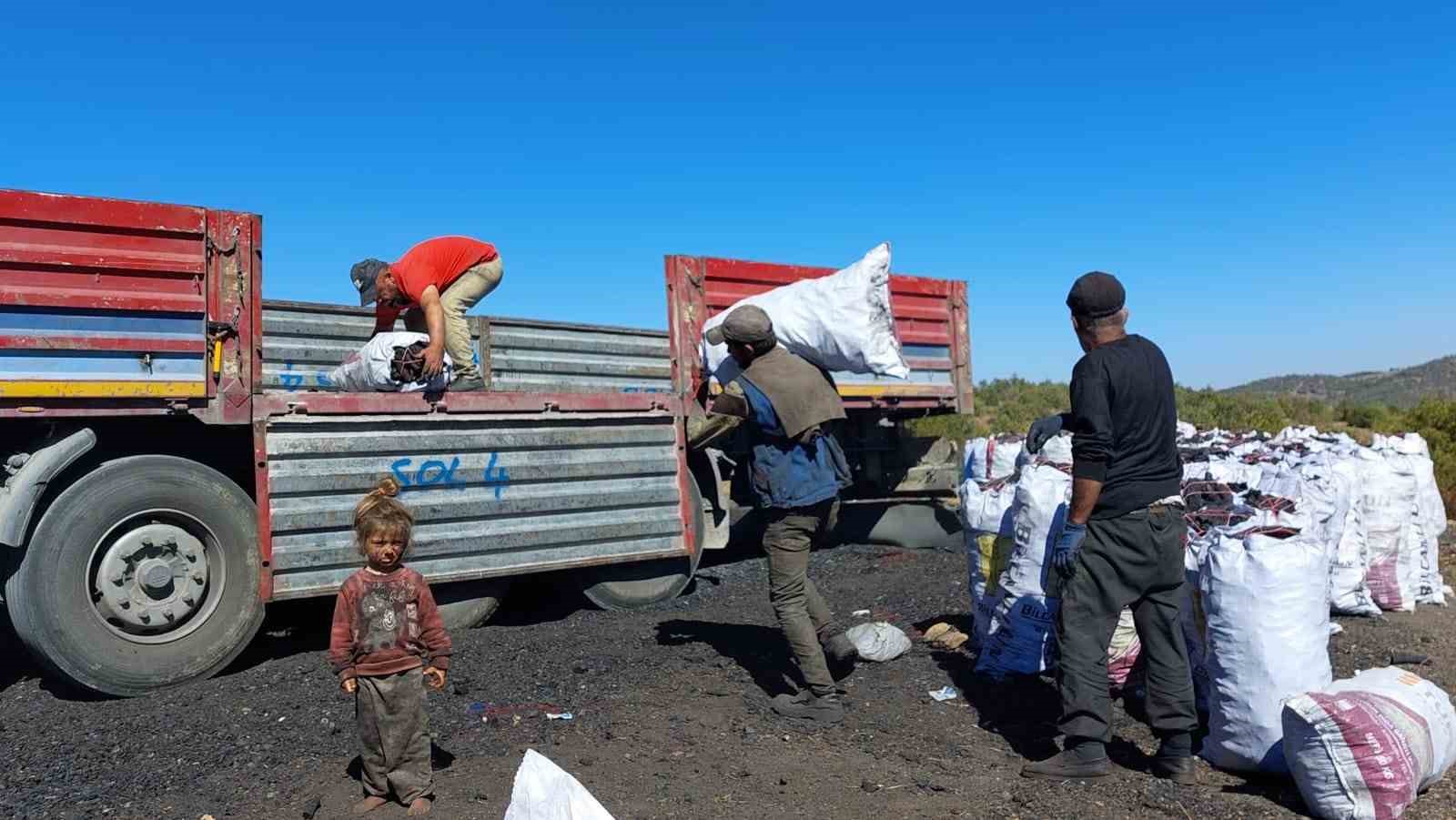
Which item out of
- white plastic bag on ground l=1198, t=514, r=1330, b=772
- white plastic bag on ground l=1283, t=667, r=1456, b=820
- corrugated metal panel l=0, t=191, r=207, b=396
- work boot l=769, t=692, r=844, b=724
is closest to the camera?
white plastic bag on ground l=1283, t=667, r=1456, b=820

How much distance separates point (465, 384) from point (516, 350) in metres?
1.36

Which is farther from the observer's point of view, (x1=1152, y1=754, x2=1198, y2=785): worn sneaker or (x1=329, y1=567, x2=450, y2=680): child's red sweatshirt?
(x1=1152, y1=754, x2=1198, y2=785): worn sneaker

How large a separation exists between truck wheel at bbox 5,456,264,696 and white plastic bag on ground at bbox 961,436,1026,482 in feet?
15.7

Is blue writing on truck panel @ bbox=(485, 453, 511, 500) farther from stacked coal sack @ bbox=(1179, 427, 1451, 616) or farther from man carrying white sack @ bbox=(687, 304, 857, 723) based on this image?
stacked coal sack @ bbox=(1179, 427, 1451, 616)

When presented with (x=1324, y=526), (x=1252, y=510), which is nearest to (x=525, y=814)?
(x=1252, y=510)

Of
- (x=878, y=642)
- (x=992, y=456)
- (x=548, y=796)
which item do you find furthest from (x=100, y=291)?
(x=992, y=456)

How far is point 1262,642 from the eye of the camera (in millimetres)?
3854

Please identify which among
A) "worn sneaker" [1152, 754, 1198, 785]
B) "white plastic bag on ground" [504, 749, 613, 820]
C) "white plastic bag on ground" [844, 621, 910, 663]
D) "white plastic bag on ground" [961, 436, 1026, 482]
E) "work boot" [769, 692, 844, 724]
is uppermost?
"white plastic bag on ground" [961, 436, 1026, 482]

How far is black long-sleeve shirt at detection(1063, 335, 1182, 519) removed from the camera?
12.1 feet

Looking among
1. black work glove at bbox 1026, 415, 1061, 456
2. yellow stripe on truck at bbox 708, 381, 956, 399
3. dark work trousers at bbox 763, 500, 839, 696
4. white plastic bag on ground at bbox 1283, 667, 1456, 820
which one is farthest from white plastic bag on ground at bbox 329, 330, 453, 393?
white plastic bag on ground at bbox 1283, 667, 1456, 820

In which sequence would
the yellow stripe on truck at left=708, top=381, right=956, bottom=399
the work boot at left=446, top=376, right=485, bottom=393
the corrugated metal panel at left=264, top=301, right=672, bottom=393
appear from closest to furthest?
the work boot at left=446, top=376, right=485, bottom=393 → the corrugated metal panel at left=264, top=301, right=672, bottom=393 → the yellow stripe on truck at left=708, top=381, right=956, bottom=399

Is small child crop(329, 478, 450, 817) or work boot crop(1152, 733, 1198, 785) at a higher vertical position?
small child crop(329, 478, 450, 817)

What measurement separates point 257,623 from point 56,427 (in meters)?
1.28

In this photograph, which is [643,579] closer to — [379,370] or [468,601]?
[468,601]
